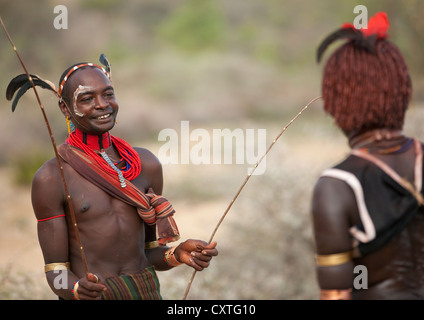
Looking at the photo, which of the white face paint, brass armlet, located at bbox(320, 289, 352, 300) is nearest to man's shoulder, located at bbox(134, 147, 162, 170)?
the white face paint

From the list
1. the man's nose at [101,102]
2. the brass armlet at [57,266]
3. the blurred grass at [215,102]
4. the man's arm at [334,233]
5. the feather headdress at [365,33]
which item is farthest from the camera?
the blurred grass at [215,102]

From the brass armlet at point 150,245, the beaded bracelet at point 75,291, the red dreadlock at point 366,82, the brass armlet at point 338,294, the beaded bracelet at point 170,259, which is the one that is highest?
the red dreadlock at point 366,82

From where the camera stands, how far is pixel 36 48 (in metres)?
18.3

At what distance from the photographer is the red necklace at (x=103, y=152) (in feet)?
10.2

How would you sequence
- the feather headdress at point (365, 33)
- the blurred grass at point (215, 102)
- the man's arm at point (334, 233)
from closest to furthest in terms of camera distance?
1. the man's arm at point (334, 233)
2. the feather headdress at point (365, 33)
3. the blurred grass at point (215, 102)

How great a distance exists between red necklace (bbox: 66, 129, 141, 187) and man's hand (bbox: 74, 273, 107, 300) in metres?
0.48

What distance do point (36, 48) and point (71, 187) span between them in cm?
1626

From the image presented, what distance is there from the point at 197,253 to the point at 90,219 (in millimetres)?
537

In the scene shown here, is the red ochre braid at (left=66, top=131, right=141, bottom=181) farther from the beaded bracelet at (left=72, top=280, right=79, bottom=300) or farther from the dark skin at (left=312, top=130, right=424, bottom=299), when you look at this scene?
the dark skin at (left=312, top=130, right=424, bottom=299)

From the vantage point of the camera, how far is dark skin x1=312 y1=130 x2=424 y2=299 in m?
2.29

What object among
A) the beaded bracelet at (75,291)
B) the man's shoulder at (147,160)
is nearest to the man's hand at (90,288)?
the beaded bracelet at (75,291)

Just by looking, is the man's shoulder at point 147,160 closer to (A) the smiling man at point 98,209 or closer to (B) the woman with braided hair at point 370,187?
(A) the smiling man at point 98,209

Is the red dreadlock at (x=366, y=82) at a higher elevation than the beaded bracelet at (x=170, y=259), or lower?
higher

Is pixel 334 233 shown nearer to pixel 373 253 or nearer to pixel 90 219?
pixel 373 253
